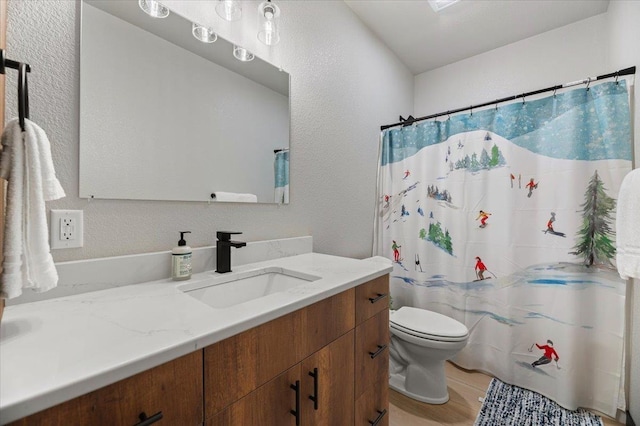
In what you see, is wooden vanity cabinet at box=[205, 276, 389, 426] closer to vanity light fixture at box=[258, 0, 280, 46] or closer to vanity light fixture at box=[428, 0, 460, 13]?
vanity light fixture at box=[258, 0, 280, 46]

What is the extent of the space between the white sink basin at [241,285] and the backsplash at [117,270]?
12cm

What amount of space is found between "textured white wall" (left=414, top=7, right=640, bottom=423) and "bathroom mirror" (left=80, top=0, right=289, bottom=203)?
1.83 metres

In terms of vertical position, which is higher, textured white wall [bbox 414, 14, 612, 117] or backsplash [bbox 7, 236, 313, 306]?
textured white wall [bbox 414, 14, 612, 117]

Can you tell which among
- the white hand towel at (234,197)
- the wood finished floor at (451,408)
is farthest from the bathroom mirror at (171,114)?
the wood finished floor at (451,408)

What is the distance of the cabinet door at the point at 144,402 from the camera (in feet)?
1.36

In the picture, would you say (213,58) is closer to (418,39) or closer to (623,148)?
(418,39)

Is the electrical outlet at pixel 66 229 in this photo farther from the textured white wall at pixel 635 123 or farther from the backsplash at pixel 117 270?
the textured white wall at pixel 635 123

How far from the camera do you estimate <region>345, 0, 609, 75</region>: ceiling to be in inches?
72.8

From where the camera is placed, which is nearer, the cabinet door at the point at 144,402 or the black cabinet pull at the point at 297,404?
the cabinet door at the point at 144,402

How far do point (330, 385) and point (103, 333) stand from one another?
68 cm

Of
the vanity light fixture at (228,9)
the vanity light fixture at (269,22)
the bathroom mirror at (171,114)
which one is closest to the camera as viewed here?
the bathroom mirror at (171,114)

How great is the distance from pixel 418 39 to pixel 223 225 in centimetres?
214

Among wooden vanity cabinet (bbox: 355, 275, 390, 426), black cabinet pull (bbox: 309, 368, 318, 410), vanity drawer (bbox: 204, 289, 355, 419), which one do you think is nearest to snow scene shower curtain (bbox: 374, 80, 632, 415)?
wooden vanity cabinet (bbox: 355, 275, 390, 426)

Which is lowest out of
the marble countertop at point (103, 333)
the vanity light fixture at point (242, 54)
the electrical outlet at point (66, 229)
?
the marble countertop at point (103, 333)
